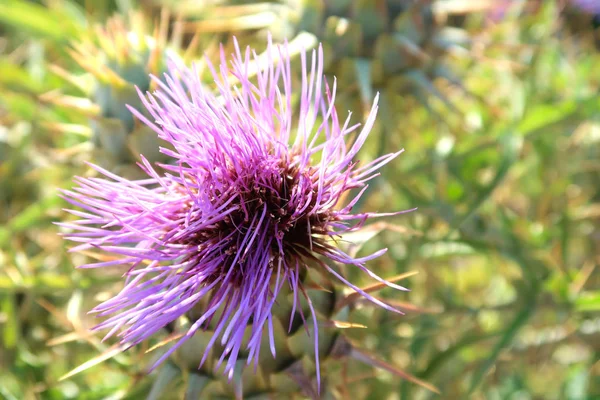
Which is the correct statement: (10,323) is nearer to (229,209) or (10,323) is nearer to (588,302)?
(229,209)

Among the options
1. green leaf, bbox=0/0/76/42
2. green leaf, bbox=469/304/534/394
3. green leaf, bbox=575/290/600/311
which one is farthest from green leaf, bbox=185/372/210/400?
green leaf, bbox=0/0/76/42

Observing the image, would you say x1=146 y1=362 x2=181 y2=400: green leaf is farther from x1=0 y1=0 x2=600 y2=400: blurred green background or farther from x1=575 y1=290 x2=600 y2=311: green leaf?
x1=575 y1=290 x2=600 y2=311: green leaf

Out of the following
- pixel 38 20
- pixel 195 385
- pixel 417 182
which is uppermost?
pixel 38 20

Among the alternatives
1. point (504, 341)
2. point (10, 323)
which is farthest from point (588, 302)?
point (10, 323)

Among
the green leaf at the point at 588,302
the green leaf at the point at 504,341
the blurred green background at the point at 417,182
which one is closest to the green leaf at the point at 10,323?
the blurred green background at the point at 417,182

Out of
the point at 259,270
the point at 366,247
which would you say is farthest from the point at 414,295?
the point at 259,270

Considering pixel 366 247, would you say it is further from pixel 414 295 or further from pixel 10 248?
pixel 10 248
